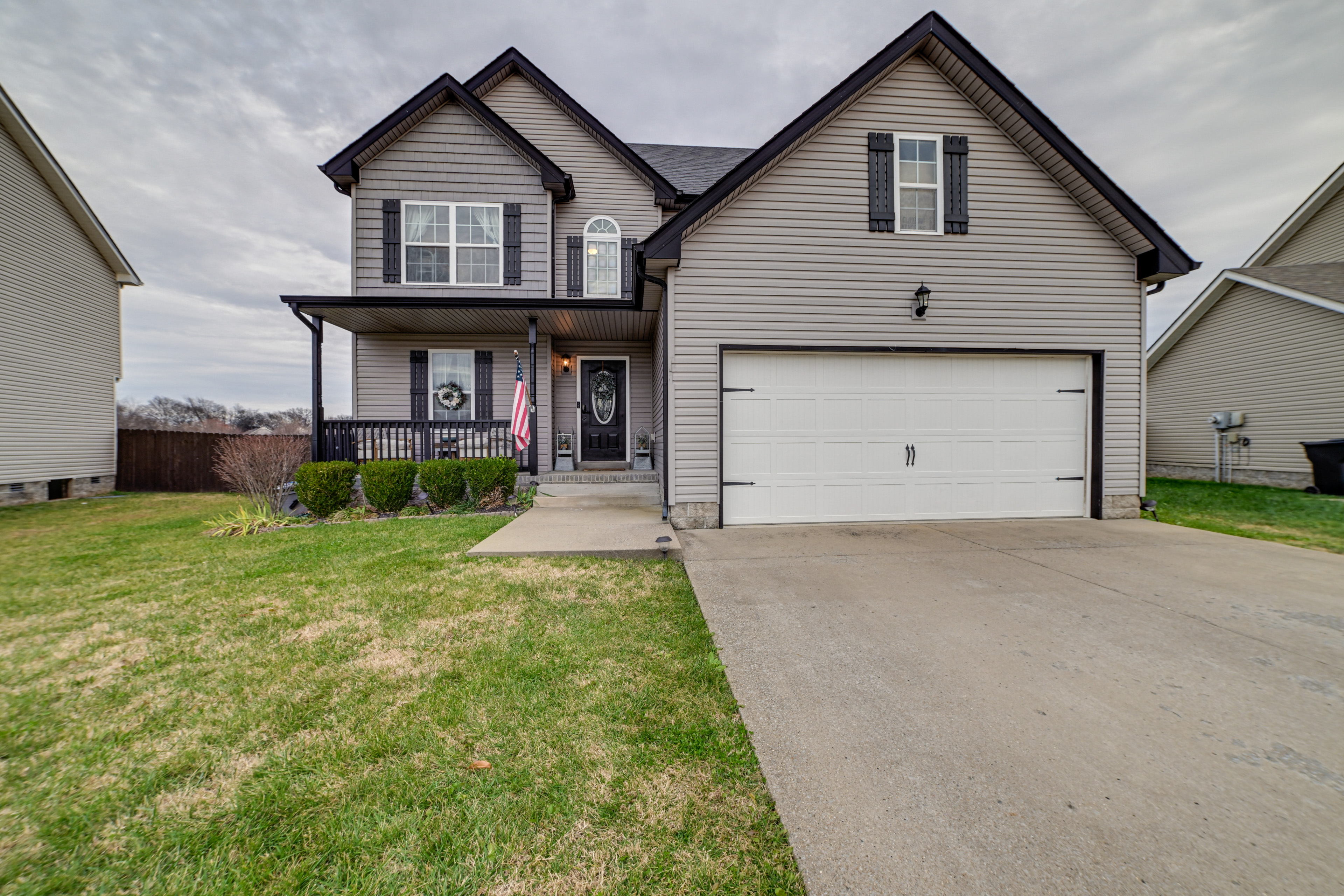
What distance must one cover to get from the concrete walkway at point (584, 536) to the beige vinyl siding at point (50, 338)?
1052cm

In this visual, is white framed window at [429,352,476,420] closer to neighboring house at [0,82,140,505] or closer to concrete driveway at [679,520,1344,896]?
concrete driveway at [679,520,1344,896]

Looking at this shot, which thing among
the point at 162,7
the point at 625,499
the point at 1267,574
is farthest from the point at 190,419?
the point at 1267,574

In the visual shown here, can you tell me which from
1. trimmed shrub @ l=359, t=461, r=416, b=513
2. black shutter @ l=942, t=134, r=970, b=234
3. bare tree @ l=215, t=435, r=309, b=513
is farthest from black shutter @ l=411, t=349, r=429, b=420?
black shutter @ l=942, t=134, r=970, b=234

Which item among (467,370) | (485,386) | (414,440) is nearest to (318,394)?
(414,440)

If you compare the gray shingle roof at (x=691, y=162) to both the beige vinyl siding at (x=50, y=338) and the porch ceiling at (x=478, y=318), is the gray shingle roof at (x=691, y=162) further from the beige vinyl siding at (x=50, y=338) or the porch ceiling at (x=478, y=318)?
the beige vinyl siding at (x=50, y=338)

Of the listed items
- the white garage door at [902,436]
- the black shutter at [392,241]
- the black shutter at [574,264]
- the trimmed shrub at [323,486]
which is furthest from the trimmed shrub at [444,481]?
the black shutter at [574,264]

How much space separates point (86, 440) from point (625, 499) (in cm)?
1225

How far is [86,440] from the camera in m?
10.1

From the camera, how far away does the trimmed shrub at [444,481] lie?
7.18 m

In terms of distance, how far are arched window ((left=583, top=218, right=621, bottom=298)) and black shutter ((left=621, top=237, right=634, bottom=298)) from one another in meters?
0.05

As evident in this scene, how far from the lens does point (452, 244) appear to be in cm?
914

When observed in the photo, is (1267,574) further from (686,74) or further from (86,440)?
(686,74)

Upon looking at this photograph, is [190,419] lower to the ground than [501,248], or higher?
lower

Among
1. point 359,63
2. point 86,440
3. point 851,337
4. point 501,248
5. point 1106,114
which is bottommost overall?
point 86,440
